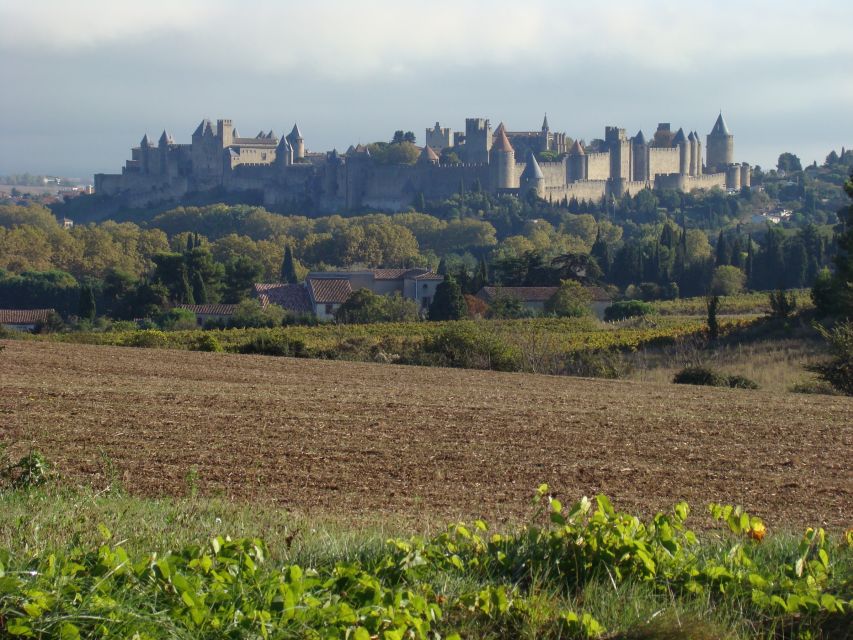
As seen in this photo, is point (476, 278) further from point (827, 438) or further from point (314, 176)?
point (314, 176)

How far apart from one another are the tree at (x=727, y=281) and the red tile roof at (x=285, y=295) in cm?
1441

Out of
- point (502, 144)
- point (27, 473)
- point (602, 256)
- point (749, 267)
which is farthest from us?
point (502, 144)

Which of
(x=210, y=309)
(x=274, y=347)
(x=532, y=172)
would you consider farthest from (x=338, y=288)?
(x=532, y=172)

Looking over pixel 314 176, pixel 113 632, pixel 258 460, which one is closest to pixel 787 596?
pixel 113 632

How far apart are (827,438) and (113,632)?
6.92m

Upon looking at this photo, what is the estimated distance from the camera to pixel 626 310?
35500 mm

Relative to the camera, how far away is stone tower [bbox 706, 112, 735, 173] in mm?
101750

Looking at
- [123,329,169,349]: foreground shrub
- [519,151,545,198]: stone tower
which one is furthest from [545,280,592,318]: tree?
[519,151,545,198]: stone tower

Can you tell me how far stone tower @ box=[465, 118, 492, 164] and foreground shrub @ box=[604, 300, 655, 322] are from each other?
168 ft

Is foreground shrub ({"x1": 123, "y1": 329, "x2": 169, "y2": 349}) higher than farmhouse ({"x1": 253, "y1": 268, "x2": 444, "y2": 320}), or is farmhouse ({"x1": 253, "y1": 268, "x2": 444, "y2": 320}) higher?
foreground shrub ({"x1": 123, "y1": 329, "x2": 169, "y2": 349})

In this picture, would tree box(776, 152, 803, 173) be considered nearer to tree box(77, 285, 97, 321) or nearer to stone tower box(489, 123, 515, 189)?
stone tower box(489, 123, 515, 189)

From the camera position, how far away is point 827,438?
28.8 ft

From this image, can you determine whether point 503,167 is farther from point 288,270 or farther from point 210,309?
point 210,309

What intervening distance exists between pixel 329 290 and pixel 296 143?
55690 millimetres
